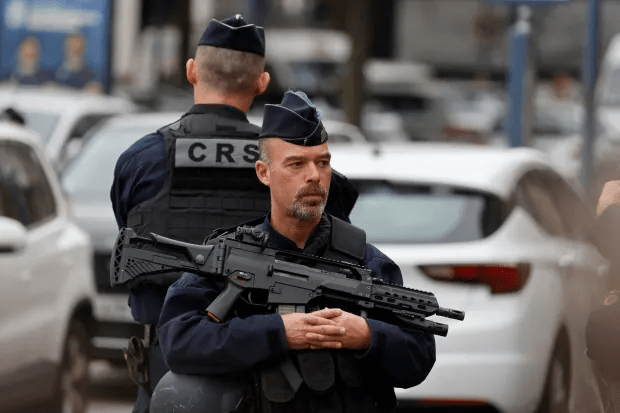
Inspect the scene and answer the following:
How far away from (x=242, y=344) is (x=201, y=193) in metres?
1.27

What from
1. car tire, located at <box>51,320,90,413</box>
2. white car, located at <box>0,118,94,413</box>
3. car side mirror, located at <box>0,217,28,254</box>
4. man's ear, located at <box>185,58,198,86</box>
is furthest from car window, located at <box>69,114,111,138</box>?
man's ear, located at <box>185,58,198,86</box>

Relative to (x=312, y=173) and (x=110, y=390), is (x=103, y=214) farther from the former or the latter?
(x=312, y=173)

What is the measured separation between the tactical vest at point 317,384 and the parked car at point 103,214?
510cm

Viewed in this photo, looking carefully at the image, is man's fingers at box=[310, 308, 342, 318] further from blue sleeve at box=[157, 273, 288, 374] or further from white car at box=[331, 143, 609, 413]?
white car at box=[331, 143, 609, 413]

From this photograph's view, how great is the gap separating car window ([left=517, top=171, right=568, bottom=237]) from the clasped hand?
4.19 meters

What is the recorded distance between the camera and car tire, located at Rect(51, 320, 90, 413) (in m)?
8.59

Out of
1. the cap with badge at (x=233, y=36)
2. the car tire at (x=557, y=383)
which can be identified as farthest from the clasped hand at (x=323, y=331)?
the car tire at (x=557, y=383)

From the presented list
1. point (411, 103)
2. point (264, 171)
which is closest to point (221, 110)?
point (264, 171)

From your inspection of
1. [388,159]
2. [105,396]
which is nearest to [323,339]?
[388,159]

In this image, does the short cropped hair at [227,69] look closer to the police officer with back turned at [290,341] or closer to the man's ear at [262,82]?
the man's ear at [262,82]

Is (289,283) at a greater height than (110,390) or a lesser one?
greater

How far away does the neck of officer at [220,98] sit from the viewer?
5.42 m

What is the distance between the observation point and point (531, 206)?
8539 mm

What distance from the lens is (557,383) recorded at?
27.0 feet
